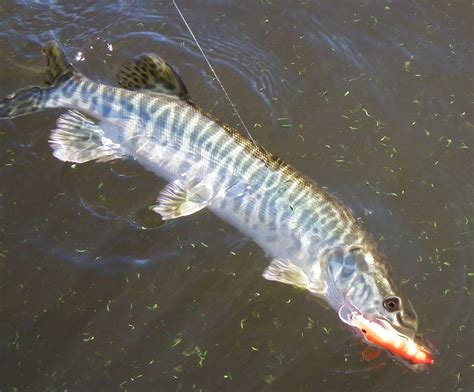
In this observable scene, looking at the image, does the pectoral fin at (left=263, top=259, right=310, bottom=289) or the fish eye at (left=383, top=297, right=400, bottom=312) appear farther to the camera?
the pectoral fin at (left=263, top=259, right=310, bottom=289)

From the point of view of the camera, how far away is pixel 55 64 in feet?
13.9

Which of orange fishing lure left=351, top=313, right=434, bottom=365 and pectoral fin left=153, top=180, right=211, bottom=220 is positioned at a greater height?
orange fishing lure left=351, top=313, right=434, bottom=365

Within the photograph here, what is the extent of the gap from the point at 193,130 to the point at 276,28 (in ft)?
5.25

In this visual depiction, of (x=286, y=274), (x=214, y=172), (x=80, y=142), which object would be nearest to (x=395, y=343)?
(x=286, y=274)

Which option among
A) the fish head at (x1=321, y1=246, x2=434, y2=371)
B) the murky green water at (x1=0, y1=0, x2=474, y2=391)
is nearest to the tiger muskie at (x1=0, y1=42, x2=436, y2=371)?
the fish head at (x1=321, y1=246, x2=434, y2=371)

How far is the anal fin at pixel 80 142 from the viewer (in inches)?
168

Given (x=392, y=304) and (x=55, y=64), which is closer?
(x=392, y=304)

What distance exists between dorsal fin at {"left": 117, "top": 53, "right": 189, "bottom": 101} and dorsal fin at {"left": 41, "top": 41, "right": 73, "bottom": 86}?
0.36 m

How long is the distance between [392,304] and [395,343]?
213 mm

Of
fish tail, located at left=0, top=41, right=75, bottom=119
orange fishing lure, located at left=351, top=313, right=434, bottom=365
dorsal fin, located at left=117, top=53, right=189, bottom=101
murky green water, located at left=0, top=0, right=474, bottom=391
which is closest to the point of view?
orange fishing lure, located at left=351, top=313, right=434, bottom=365

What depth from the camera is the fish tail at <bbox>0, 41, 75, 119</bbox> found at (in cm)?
423

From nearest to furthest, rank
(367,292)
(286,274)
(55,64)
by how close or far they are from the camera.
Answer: (367,292) < (286,274) < (55,64)

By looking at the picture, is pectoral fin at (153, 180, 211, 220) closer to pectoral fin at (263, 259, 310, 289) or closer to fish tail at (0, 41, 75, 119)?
pectoral fin at (263, 259, 310, 289)

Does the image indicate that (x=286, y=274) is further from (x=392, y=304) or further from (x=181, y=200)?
(x=181, y=200)
